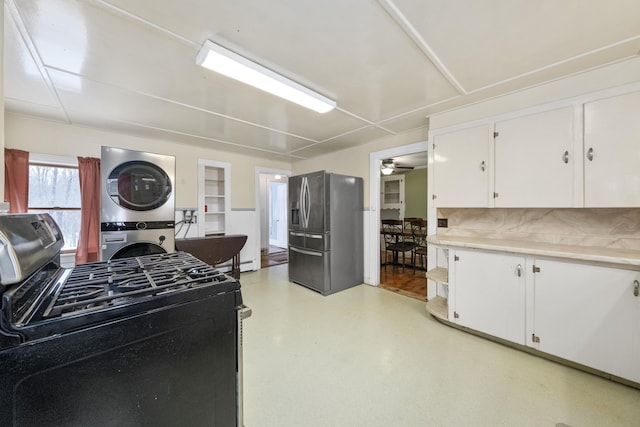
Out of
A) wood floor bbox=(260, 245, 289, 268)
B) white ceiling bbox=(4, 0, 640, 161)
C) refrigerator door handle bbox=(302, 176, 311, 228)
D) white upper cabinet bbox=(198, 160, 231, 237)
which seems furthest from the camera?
wood floor bbox=(260, 245, 289, 268)

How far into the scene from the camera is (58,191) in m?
2.99

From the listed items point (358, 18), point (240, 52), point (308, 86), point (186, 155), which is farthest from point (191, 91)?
point (186, 155)

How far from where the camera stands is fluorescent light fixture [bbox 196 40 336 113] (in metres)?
1.59

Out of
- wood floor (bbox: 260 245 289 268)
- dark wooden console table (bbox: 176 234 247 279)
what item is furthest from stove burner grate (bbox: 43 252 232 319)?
wood floor (bbox: 260 245 289 268)

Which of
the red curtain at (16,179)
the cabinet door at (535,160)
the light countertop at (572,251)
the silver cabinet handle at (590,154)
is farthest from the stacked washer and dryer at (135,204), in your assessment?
the silver cabinet handle at (590,154)

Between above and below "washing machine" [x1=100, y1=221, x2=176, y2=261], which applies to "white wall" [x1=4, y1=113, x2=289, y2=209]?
above

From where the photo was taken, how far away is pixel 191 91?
2.17 m

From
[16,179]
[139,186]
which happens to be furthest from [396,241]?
[16,179]

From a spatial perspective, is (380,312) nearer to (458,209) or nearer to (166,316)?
(458,209)

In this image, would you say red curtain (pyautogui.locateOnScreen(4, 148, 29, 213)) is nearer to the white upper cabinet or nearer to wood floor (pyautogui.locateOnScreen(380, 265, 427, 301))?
the white upper cabinet

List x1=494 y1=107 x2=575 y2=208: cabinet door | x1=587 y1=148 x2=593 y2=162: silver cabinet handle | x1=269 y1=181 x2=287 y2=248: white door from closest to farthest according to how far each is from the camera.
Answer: x1=587 y1=148 x2=593 y2=162: silver cabinet handle
x1=494 y1=107 x2=575 y2=208: cabinet door
x1=269 y1=181 x2=287 y2=248: white door

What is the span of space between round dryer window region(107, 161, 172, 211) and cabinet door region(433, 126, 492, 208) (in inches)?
112

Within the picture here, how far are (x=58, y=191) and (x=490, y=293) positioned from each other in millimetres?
5019

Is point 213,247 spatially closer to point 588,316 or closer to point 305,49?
point 305,49
